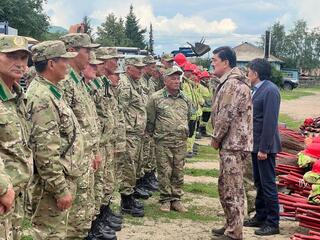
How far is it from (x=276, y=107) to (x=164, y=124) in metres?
1.69

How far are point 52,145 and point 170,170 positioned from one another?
377 cm

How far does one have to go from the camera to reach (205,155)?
13375 mm

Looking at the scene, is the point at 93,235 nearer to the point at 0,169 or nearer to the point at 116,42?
the point at 0,169

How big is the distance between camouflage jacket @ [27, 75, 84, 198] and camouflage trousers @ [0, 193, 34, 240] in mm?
505

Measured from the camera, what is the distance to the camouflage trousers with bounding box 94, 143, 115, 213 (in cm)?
584

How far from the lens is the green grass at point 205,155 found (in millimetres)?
12567

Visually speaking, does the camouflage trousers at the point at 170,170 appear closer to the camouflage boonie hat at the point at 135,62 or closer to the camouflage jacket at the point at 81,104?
the camouflage boonie hat at the point at 135,62

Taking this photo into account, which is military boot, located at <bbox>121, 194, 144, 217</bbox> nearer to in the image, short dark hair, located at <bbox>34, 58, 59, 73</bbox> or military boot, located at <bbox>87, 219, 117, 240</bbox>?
military boot, located at <bbox>87, 219, 117, 240</bbox>

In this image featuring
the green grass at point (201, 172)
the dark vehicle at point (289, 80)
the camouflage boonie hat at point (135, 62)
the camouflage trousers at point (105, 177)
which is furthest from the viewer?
the dark vehicle at point (289, 80)

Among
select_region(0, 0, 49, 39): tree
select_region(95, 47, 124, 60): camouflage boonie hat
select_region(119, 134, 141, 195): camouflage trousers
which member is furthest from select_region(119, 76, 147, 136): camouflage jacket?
select_region(0, 0, 49, 39): tree

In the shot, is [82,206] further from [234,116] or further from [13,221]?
[234,116]

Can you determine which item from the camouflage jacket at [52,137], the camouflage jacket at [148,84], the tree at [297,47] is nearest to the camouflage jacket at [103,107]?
the camouflage jacket at [52,137]

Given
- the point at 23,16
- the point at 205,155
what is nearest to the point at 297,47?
the point at 23,16

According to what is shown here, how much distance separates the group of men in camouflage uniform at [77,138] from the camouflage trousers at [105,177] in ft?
0.04
